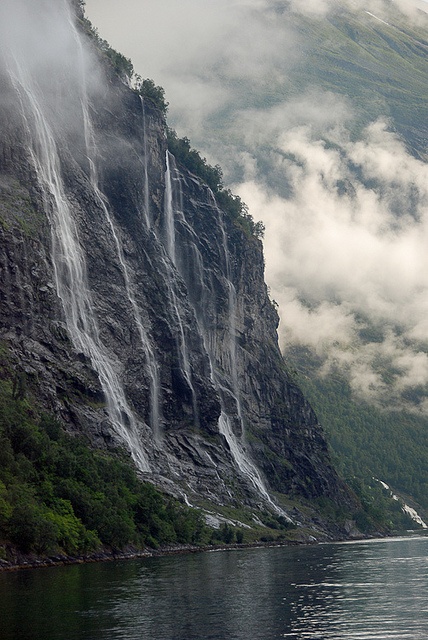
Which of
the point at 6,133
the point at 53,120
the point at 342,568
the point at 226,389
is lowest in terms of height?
the point at 342,568

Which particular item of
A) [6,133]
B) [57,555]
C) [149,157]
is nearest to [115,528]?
[57,555]

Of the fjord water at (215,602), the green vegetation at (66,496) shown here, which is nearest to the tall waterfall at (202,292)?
the green vegetation at (66,496)

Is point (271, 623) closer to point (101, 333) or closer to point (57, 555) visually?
point (57, 555)

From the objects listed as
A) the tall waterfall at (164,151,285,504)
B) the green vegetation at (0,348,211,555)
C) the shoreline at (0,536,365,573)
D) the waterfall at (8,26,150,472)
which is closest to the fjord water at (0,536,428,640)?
the shoreline at (0,536,365,573)

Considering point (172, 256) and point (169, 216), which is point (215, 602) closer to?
point (172, 256)

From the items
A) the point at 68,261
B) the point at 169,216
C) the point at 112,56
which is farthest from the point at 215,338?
the point at 112,56

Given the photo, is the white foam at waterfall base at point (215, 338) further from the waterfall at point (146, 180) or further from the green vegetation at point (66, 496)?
the green vegetation at point (66, 496)
